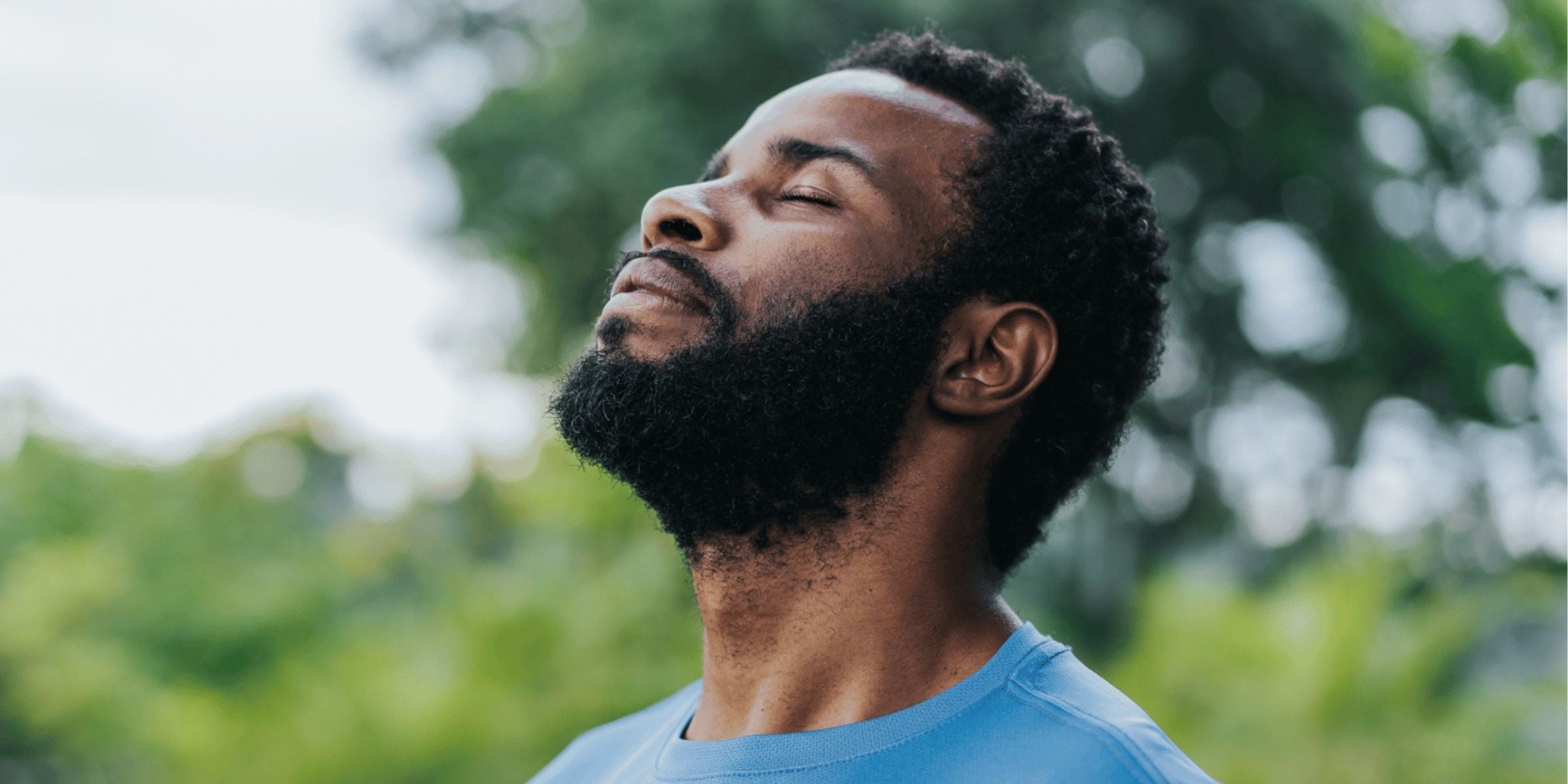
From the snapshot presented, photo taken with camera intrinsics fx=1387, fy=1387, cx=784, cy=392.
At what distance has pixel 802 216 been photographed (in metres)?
2.31

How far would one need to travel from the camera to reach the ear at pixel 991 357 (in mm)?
2291

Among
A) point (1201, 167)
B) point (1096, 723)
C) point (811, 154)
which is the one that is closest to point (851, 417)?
point (811, 154)

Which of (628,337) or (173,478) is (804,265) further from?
(173,478)

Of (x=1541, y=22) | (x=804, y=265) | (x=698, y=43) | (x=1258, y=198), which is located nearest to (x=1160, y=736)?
(x=804, y=265)

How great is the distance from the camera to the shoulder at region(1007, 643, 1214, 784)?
1.84m

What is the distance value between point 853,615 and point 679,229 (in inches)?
27.9

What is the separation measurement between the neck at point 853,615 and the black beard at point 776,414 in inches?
2.0

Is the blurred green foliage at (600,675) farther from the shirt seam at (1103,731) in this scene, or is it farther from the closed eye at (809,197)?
the shirt seam at (1103,731)

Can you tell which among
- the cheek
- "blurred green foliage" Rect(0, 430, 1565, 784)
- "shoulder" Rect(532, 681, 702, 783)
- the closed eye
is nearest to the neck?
"shoulder" Rect(532, 681, 702, 783)

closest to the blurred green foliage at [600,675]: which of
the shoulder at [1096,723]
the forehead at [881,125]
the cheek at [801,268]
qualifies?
the forehead at [881,125]

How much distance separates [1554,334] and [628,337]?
34.5 ft

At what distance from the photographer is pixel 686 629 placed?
749 cm

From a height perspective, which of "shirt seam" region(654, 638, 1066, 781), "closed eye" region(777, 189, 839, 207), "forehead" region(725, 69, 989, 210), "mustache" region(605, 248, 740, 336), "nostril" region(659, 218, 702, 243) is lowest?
"shirt seam" region(654, 638, 1066, 781)

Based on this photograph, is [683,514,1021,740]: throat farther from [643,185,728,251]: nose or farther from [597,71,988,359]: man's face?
[643,185,728,251]: nose
